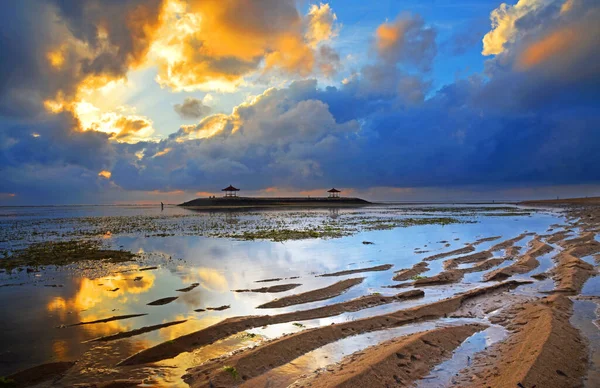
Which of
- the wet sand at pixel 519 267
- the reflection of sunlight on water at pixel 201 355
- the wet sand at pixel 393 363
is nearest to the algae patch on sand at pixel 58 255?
the reflection of sunlight on water at pixel 201 355

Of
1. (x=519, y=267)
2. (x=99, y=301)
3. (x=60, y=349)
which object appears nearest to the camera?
(x=60, y=349)

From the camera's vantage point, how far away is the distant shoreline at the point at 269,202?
468ft

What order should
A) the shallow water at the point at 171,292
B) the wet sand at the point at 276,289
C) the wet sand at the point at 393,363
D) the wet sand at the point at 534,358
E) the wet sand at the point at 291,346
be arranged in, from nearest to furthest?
the wet sand at the point at 534,358 < the wet sand at the point at 393,363 < the wet sand at the point at 291,346 < the shallow water at the point at 171,292 < the wet sand at the point at 276,289

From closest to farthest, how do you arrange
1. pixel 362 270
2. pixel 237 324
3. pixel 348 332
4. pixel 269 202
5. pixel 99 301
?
pixel 348 332 < pixel 237 324 < pixel 99 301 < pixel 362 270 < pixel 269 202

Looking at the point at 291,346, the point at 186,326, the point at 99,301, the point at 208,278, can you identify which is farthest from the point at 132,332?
the point at 208,278

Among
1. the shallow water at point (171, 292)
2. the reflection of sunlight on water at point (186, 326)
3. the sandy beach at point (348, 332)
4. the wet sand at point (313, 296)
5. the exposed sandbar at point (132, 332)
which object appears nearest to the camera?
the sandy beach at point (348, 332)

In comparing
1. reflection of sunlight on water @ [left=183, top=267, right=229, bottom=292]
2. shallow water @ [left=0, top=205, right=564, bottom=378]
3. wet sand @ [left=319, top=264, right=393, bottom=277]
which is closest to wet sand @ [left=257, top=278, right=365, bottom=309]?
shallow water @ [left=0, top=205, right=564, bottom=378]

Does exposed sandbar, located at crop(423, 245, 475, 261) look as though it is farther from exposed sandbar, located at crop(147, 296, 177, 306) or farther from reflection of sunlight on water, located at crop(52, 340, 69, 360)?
reflection of sunlight on water, located at crop(52, 340, 69, 360)

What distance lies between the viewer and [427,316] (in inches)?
392

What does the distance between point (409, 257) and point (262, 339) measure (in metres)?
13.9

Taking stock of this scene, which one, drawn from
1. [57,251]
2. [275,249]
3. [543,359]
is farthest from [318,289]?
[57,251]

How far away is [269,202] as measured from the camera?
154 meters

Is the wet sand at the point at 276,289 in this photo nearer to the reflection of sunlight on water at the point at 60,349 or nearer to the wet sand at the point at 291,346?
the wet sand at the point at 291,346

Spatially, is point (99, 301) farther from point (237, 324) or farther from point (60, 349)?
point (237, 324)
